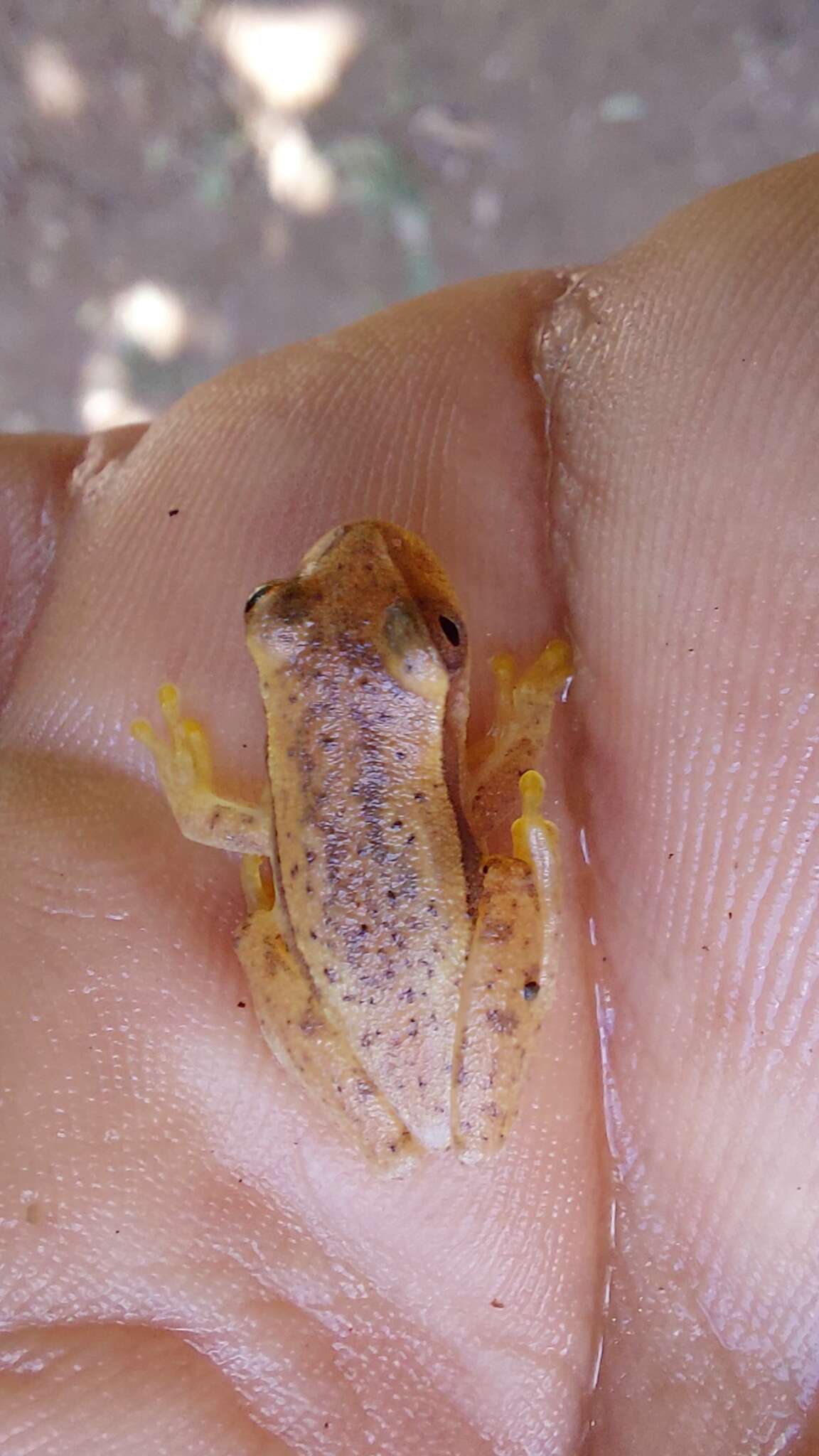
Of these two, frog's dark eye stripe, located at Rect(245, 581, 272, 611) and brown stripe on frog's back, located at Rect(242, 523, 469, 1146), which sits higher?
frog's dark eye stripe, located at Rect(245, 581, 272, 611)

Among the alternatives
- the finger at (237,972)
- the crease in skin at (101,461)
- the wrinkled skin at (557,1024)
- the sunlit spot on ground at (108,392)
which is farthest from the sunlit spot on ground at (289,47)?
the wrinkled skin at (557,1024)

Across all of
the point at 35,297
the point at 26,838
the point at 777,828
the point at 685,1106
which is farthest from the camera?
the point at 35,297

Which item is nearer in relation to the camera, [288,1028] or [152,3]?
[288,1028]

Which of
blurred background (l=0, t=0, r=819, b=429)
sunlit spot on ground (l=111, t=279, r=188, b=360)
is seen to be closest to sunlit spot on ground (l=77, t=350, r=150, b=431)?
blurred background (l=0, t=0, r=819, b=429)

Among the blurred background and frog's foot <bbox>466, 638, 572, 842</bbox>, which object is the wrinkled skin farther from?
the blurred background

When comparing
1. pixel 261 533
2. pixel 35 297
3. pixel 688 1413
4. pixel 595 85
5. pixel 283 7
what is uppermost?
pixel 283 7

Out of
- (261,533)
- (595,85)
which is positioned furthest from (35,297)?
(261,533)

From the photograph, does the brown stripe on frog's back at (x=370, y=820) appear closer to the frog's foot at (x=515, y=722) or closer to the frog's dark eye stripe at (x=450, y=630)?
the frog's dark eye stripe at (x=450, y=630)

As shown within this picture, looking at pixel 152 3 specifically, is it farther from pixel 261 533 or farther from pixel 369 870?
pixel 369 870
